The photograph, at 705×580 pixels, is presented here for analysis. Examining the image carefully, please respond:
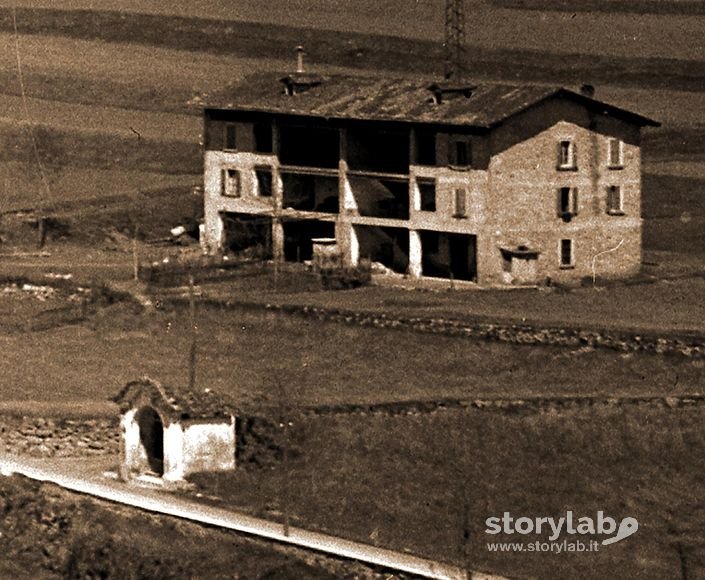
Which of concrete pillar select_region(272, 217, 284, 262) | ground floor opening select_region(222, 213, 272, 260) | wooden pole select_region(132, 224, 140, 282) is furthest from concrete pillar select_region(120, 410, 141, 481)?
ground floor opening select_region(222, 213, 272, 260)

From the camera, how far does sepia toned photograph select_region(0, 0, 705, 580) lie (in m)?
77.9

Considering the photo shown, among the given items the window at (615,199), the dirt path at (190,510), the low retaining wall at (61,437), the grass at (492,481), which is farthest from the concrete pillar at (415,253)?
the dirt path at (190,510)

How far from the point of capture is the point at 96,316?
323 feet

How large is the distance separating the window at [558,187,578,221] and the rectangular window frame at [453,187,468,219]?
9.74 feet

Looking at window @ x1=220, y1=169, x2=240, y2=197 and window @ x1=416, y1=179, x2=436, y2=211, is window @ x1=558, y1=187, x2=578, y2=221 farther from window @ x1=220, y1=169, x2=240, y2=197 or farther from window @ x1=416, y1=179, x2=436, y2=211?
window @ x1=220, y1=169, x2=240, y2=197

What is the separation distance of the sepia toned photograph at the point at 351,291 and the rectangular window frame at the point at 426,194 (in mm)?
150

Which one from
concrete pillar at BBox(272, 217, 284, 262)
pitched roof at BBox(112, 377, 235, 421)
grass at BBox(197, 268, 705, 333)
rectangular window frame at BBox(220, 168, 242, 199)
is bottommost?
pitched roof at BBox(112, 377, 235, 421)

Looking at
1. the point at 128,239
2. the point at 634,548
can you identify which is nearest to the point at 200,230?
the point at 128,239

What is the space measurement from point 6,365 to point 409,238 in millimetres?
18097

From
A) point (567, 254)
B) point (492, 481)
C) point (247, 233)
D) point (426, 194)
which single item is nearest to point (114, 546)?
point (492, 481)

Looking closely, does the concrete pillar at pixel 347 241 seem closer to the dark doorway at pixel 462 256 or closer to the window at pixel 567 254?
the dark doorway at pixel 462 256

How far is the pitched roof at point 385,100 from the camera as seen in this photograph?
4087 inches

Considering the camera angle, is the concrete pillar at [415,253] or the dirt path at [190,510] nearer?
the dirt path at [190,510]

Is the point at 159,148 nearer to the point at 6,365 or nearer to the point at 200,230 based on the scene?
the point at 200,230
